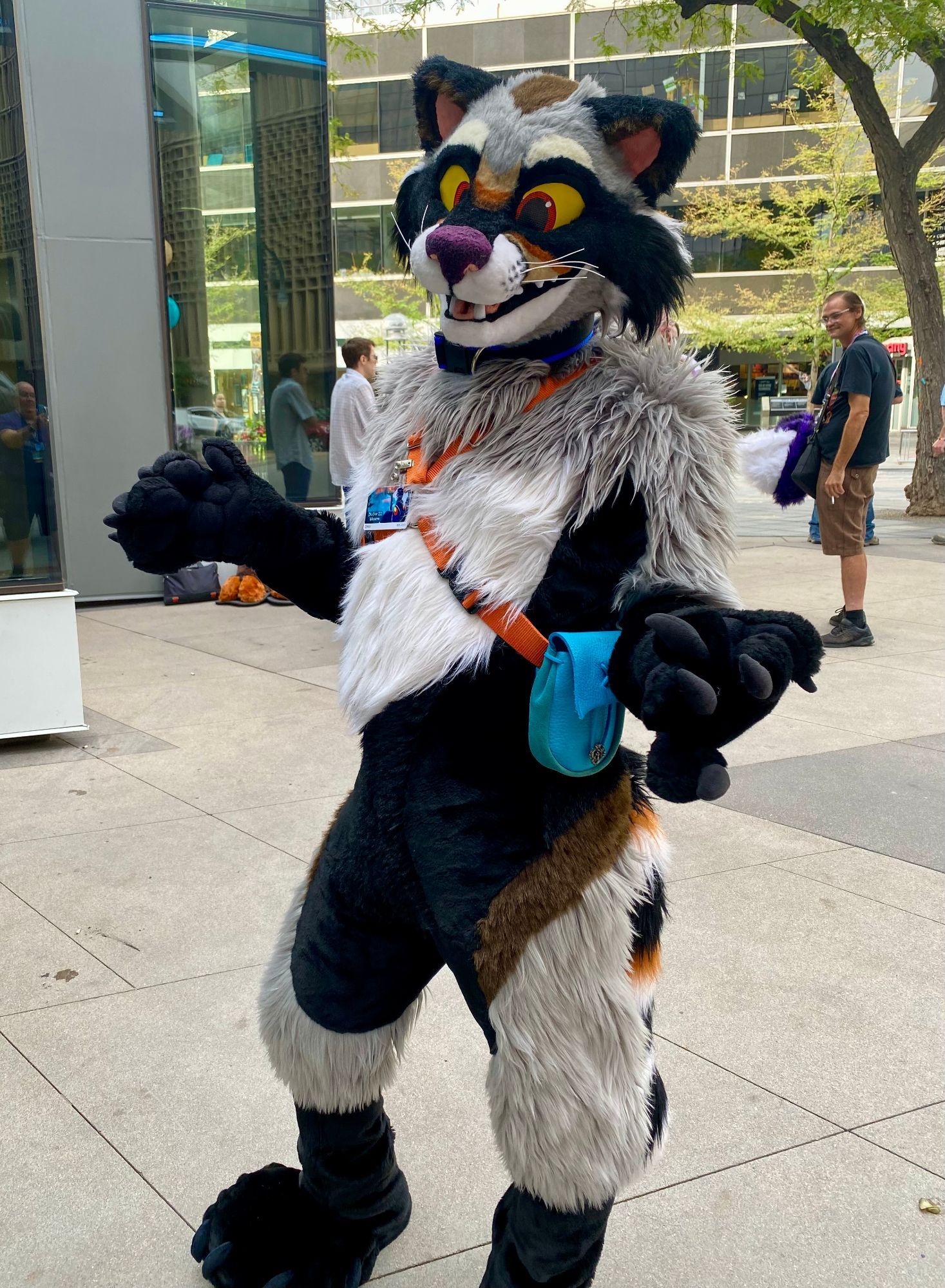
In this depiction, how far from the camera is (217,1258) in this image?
1997 millimetres

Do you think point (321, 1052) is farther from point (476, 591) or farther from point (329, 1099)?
point (476, 591)

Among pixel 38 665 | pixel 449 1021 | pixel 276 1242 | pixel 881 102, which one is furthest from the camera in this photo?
pixel 881 102

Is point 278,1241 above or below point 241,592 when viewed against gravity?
above

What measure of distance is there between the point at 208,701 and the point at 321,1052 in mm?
4057

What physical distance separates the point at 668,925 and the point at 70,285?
6700 mm

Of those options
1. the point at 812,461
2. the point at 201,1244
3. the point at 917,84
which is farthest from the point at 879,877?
the point at 917,84

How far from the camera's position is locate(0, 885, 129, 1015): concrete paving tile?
295 centimetres

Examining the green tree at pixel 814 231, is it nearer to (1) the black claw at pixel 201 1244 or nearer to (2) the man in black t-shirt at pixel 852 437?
(2) the man in black t-shirt at pixel 852 437

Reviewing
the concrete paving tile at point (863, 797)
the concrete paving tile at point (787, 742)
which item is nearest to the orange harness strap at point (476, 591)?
the concrete paving tile at point (863, 797)

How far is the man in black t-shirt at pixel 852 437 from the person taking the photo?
6531 mm

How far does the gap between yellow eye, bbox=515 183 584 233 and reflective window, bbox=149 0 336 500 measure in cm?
720

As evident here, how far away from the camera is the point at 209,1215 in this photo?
209 centimetres

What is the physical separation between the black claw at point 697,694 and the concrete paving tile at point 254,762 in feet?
9.94

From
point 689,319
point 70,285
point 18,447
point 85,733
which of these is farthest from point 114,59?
point 689,319
